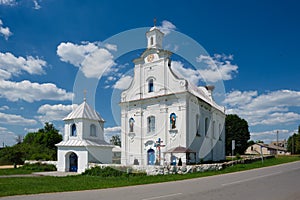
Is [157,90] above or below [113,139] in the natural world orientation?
above

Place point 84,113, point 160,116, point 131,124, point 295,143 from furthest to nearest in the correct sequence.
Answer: point 295,143, point 131,124, point 84,113, point 160,116

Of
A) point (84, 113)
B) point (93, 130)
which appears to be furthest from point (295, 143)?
point (84, 113)

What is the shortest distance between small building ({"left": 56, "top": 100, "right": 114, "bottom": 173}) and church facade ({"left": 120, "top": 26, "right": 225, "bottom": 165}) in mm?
3027

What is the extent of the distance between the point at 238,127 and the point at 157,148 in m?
43.0

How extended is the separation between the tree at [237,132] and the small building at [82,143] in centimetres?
4256

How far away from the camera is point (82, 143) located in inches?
1118


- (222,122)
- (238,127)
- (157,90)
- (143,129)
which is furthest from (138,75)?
(238,127)

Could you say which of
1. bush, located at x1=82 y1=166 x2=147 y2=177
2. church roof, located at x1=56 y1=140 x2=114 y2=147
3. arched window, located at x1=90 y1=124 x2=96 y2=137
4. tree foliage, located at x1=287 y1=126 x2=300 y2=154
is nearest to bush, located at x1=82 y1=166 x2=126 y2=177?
bush, located at x1=82 y1=166 x2=147 y2=177

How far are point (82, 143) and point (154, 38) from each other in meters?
14.2

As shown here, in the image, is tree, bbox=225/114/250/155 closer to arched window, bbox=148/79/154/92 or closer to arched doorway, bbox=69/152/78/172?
arched window, bbox=148/79/154/92

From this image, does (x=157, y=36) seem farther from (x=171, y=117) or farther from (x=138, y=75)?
(x=171, y=117)

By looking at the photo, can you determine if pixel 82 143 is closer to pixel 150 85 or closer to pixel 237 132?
pixel 150 85

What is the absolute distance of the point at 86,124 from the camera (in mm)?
30094

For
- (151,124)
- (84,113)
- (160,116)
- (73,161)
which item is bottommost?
(73,161)
